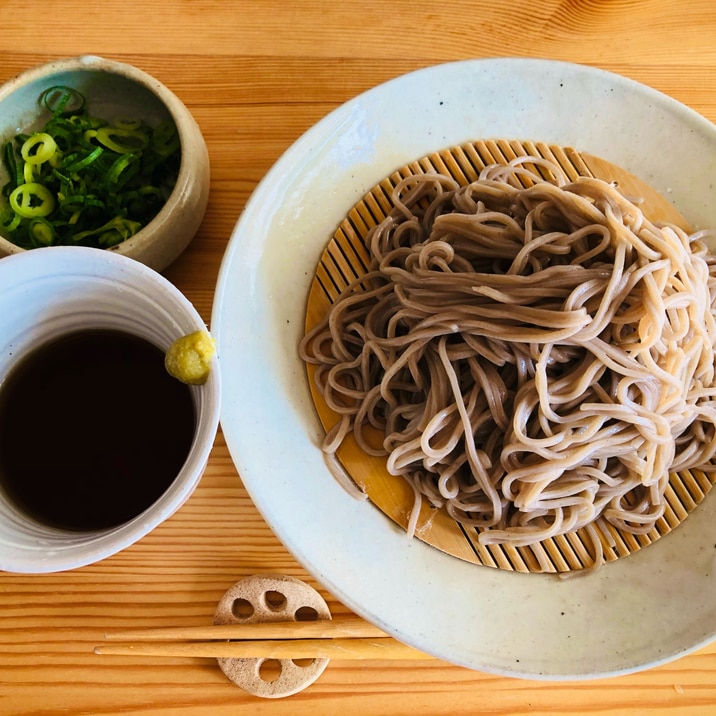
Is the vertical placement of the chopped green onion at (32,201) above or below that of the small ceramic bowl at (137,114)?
below

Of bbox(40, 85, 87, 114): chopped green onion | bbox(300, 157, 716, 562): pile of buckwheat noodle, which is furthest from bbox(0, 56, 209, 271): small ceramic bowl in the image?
bbox(300, 157, 716, 562): pile of buckwheat noodle

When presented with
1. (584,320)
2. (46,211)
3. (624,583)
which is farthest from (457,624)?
(46,211)

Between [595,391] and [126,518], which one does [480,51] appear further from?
[126,518]

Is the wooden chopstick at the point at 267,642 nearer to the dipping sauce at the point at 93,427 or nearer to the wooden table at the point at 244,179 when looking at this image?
the wooden table at the point at 244,179

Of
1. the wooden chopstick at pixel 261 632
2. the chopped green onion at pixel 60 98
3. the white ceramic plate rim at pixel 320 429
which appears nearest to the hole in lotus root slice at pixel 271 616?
the wooden chopstick at pixel 261 632

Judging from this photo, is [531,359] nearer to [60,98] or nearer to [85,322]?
[85,322]

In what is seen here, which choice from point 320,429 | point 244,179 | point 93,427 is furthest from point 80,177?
point 320,429
